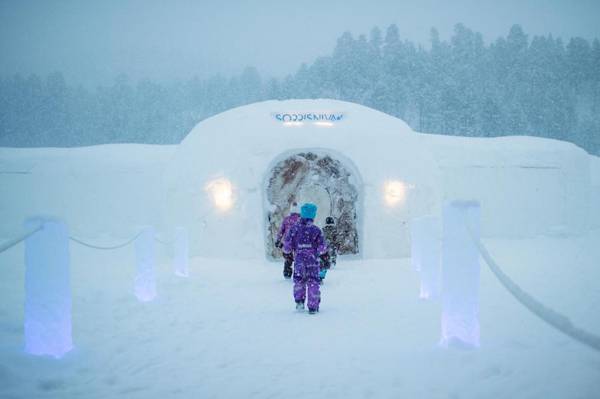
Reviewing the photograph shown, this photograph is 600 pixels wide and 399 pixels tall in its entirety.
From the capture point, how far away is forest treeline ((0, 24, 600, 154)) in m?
35.2

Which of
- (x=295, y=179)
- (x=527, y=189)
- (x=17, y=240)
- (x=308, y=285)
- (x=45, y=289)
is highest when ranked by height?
(x=295, y=179)

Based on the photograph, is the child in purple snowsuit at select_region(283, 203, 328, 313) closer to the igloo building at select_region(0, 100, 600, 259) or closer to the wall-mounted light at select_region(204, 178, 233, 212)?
the igloo building at select_region(0, 100, 600, 259)

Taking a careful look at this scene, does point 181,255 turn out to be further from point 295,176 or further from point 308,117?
point 308,117

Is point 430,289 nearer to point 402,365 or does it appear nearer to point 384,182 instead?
point 402,365

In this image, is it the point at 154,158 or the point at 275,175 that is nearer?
the point at 275,175

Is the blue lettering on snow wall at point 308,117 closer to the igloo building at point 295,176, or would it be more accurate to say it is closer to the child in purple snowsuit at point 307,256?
the igloo building at point 295,176

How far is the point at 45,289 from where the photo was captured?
134 inches

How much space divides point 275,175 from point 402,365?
23.9 feet

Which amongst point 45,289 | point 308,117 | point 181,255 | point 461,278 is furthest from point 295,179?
point 45,289

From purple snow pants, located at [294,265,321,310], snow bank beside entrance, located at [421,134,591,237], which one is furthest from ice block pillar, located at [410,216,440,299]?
snow bank beside entrance, located at [421,134,591,237]

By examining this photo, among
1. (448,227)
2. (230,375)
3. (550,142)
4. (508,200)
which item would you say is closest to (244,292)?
(230,375)

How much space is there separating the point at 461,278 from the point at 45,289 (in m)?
3.39

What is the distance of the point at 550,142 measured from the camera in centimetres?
1473

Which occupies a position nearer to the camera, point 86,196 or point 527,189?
point 527,189
